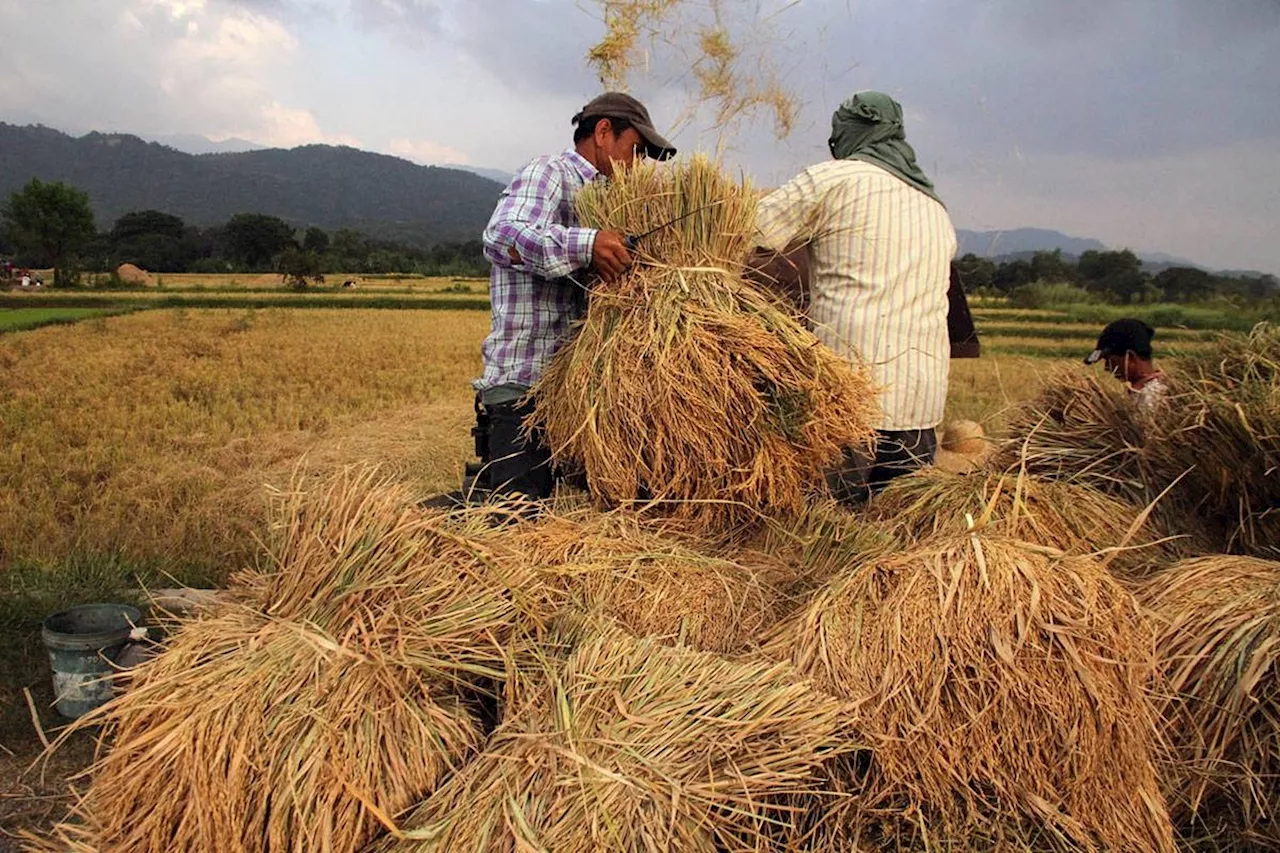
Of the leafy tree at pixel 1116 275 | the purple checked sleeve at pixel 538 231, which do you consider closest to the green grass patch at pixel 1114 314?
the leafy tree at pixel 1116 275

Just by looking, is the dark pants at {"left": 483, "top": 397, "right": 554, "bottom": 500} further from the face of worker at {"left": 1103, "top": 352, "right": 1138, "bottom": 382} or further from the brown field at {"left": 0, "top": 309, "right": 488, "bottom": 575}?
the face of worker at {"left": 1103, "top": 352, "right": 1138, "bottom": 382}

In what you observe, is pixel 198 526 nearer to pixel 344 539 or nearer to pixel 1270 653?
pixel 344 539

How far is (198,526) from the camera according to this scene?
Answer: 5.82 meters

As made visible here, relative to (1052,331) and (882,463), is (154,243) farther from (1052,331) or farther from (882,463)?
(882,463)

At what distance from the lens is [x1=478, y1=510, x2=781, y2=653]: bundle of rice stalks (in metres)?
2.01

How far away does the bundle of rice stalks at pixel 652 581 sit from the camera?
2.01m

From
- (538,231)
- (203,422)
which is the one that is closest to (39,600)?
(538,231)

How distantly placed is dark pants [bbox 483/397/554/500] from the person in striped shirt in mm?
972

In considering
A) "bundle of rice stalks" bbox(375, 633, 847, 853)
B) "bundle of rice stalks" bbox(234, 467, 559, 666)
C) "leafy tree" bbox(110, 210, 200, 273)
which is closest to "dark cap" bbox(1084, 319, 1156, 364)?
"bundle of rice stalks" bbox(375, 633, 847, 853)

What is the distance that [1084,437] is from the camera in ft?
9.80

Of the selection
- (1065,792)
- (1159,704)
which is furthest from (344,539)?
(1159,704)

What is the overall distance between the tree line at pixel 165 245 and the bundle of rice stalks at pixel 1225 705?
4302cm

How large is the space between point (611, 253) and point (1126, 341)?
2.52 m

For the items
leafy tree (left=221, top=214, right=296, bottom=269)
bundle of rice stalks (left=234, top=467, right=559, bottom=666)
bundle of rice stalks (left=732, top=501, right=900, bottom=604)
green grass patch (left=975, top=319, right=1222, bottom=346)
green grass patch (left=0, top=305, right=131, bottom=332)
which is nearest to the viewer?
bundle of rice stalks (left=234, top=467, right=559, bottom=666)
